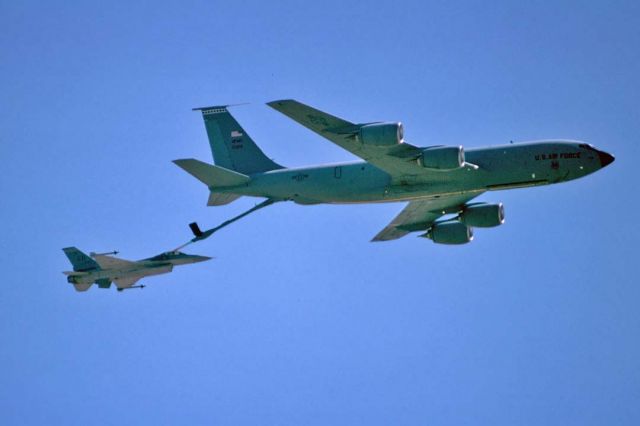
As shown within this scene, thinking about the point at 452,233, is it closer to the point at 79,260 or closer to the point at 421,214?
the point at 421,214

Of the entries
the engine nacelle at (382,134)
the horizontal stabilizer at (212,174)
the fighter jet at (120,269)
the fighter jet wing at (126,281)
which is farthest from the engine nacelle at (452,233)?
the fighter jet wing at (126,281)

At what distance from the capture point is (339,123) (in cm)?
5003

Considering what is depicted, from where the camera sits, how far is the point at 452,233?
193 feet

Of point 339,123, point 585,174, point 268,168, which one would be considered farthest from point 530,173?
point 268,168

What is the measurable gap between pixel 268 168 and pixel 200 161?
5.20m

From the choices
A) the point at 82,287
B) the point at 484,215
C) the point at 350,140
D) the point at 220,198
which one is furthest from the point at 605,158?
the point at 82,287

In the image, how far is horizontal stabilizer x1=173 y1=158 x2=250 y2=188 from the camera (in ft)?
179

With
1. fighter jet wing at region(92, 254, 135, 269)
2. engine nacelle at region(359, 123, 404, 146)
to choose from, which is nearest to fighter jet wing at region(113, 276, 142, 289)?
fighter jet wing at region(92, 254, 135, 269)

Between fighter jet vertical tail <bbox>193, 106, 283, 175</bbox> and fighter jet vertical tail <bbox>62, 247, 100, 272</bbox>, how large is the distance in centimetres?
1305

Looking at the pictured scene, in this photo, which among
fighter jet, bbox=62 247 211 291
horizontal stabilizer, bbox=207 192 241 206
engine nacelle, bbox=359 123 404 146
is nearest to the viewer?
engine nacelle, bbox=359 123 404 146

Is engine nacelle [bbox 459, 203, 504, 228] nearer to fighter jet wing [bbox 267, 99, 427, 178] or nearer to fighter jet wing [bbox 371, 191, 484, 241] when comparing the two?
fighter jet wing [bbox 371, 191, 484, 241]

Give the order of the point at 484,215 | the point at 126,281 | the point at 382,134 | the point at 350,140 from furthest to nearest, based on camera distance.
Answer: the point at 126,281 → the point at 484,215 → the point at 350,140 → the point at 382,134

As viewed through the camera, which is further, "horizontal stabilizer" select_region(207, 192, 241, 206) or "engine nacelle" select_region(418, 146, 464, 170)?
"horizontal stabilizer" select_region(207, 192, 241, 206)

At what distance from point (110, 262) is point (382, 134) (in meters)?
24.6
